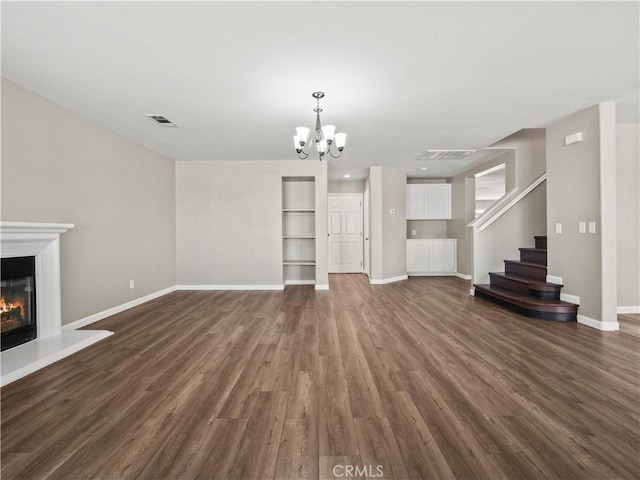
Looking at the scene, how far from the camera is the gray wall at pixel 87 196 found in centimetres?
284

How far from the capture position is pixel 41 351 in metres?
2.64

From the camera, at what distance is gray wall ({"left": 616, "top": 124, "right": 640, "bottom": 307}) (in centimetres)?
392

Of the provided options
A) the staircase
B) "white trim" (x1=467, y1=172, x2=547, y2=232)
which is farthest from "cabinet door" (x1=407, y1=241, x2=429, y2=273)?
the staircase

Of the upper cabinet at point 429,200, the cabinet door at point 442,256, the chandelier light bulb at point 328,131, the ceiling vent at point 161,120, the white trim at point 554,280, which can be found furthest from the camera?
the upper cabinet at point 429,200

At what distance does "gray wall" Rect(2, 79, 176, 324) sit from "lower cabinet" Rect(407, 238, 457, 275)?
572 cm

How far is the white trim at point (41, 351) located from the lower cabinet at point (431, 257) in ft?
21.0

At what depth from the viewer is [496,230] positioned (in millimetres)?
5320

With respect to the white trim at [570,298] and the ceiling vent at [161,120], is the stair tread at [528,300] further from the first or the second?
the ceiling vent at [161,120]

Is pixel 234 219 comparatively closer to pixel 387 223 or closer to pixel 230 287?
pixel 230 287

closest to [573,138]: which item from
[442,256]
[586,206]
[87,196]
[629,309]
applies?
[586,206]

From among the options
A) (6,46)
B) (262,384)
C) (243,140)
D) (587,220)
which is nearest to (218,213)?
(243,140)

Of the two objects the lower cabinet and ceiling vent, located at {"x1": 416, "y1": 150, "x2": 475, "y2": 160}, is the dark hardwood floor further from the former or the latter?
the lower cabinet
